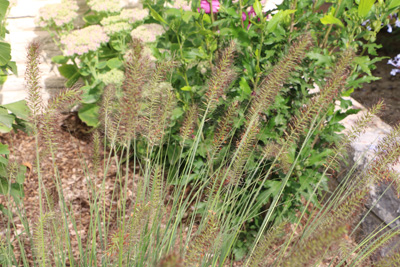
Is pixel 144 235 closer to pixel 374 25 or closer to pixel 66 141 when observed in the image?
pixel 374 25

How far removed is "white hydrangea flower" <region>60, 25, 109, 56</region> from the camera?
109 inches

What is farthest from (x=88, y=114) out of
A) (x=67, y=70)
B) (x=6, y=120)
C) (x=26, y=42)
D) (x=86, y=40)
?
(x=6, y=120)

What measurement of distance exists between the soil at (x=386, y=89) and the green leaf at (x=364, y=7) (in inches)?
77.6

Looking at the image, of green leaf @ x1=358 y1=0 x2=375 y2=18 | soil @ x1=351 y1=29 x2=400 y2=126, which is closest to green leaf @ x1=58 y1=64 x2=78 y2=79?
green leaf @ x1=358 y1=0 x2=375 y2=18

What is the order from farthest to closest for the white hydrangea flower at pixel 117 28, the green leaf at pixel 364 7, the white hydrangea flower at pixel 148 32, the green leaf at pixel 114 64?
the green leaf at pixel 114 64 < the white hydrangea flower at pixel 117 28 < the white hydrangea flower at pixel 148 32 < the green leaf at pixel 364 7

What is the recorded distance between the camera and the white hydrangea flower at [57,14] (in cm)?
292

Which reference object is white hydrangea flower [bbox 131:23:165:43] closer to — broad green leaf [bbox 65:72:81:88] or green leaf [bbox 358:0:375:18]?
broad green leaf [bbox 65:72:81:88]

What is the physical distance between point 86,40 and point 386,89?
3.08 m

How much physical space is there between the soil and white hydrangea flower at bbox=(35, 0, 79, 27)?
260cm

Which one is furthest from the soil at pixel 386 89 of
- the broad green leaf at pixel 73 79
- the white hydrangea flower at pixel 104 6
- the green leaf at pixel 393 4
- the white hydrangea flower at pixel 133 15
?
the broad green leaf at pixel 73 79

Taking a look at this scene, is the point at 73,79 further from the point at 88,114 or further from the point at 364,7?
the point at 364,7

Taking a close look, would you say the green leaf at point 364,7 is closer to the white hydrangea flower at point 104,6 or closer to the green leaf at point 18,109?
the green leaf at point 18,109

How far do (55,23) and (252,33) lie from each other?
1.69 meters

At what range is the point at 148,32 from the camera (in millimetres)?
2570
